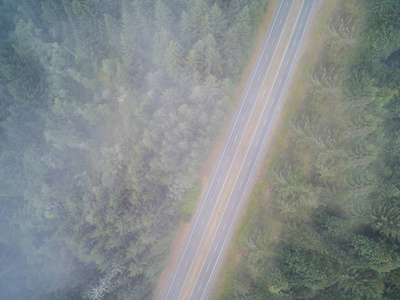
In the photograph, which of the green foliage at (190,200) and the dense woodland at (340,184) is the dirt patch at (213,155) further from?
the dense woodland at (340,184)

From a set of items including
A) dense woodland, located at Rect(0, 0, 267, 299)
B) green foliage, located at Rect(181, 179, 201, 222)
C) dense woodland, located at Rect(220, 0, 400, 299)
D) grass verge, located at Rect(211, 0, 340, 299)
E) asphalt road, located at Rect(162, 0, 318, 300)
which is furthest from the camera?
asphalt road, located at Rect(162, 0, 318, 300)

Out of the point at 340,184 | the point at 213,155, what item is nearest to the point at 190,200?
the point at 213,155

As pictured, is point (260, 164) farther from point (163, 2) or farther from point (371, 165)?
point (163, 2)

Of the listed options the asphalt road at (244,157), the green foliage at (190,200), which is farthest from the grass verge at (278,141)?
the green foliage at (190,200)

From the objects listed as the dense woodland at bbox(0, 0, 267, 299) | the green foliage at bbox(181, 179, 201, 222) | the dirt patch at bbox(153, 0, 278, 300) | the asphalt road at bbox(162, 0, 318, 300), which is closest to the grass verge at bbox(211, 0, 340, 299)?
the asphalt road at bbox(162, 0, 318, 300)

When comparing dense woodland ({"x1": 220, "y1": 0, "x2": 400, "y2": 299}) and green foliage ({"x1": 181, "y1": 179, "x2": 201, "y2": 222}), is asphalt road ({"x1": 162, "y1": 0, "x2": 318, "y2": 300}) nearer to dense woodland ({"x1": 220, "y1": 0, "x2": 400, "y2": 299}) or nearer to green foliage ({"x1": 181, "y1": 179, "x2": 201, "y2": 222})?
green foliage ({"x1": 181, "y1": 179, "x2": 201, "y2": 222})

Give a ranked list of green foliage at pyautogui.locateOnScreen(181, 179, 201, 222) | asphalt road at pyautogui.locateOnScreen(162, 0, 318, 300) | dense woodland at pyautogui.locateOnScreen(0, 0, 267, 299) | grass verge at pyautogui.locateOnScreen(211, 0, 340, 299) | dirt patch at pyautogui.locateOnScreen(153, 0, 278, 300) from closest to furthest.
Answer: dense woodland at pyautogui.locateOnScreen(0, 0, 267, 299) → green foliage at pyautogui.locateOnScreen(181, 179, 201, 222) → grass verge at pyautogui.locateOnScreen(211, 0, 340, 299) → asphalt road at pyautogui.locateOnScreen(162, 0, 318, 300) → dirt patch at pyautogui.locateOnScreen(153, 0, 278, 300)
